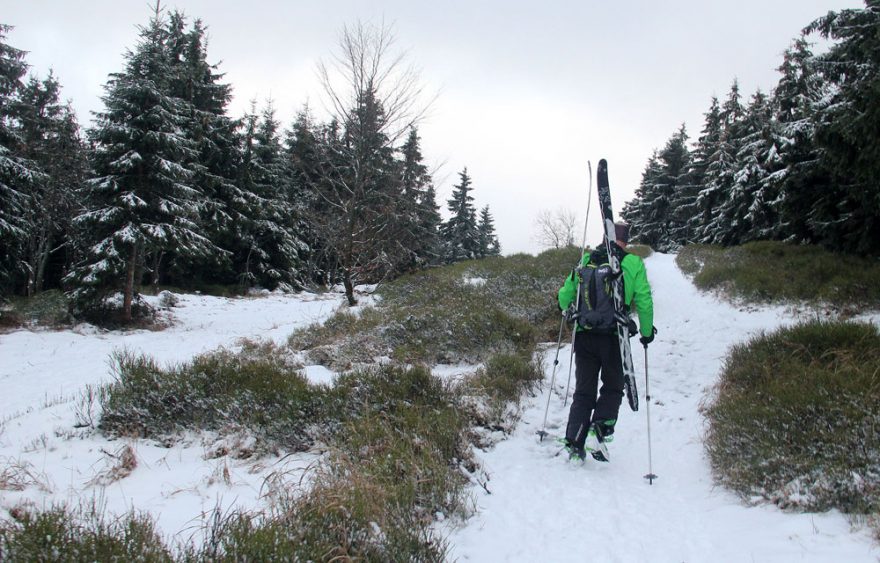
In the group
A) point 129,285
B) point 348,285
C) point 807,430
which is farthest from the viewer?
point 348,285

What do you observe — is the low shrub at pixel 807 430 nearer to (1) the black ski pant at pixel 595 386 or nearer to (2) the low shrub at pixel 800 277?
(1) the black ski pant at pixel 595 386

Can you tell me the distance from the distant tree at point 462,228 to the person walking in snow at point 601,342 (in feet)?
126

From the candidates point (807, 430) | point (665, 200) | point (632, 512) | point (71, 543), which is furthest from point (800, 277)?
point (665, 200)

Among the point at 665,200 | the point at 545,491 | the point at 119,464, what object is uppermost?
the point at 665,200

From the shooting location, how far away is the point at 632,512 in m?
3.57

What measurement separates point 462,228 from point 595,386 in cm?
4003

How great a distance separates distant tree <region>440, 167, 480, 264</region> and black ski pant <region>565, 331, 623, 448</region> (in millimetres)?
38607

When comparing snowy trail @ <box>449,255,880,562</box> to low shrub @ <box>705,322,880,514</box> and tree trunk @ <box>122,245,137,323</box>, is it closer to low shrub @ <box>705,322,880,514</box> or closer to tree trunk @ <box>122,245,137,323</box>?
low shrub @ <box>705,322,880,514</box>

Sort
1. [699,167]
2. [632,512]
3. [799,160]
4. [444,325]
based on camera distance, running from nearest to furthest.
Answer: [632,512] → [444,325] → [799,160] → [699,167]

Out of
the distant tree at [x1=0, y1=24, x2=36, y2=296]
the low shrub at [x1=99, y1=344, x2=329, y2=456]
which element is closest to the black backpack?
the low shrub at [x1=99, y1=344, x2=329, y2=456]

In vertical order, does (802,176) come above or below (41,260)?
above

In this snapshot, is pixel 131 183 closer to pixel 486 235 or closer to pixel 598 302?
pixel 598 302

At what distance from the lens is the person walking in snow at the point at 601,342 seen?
14.9ft

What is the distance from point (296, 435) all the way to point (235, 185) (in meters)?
23.1
